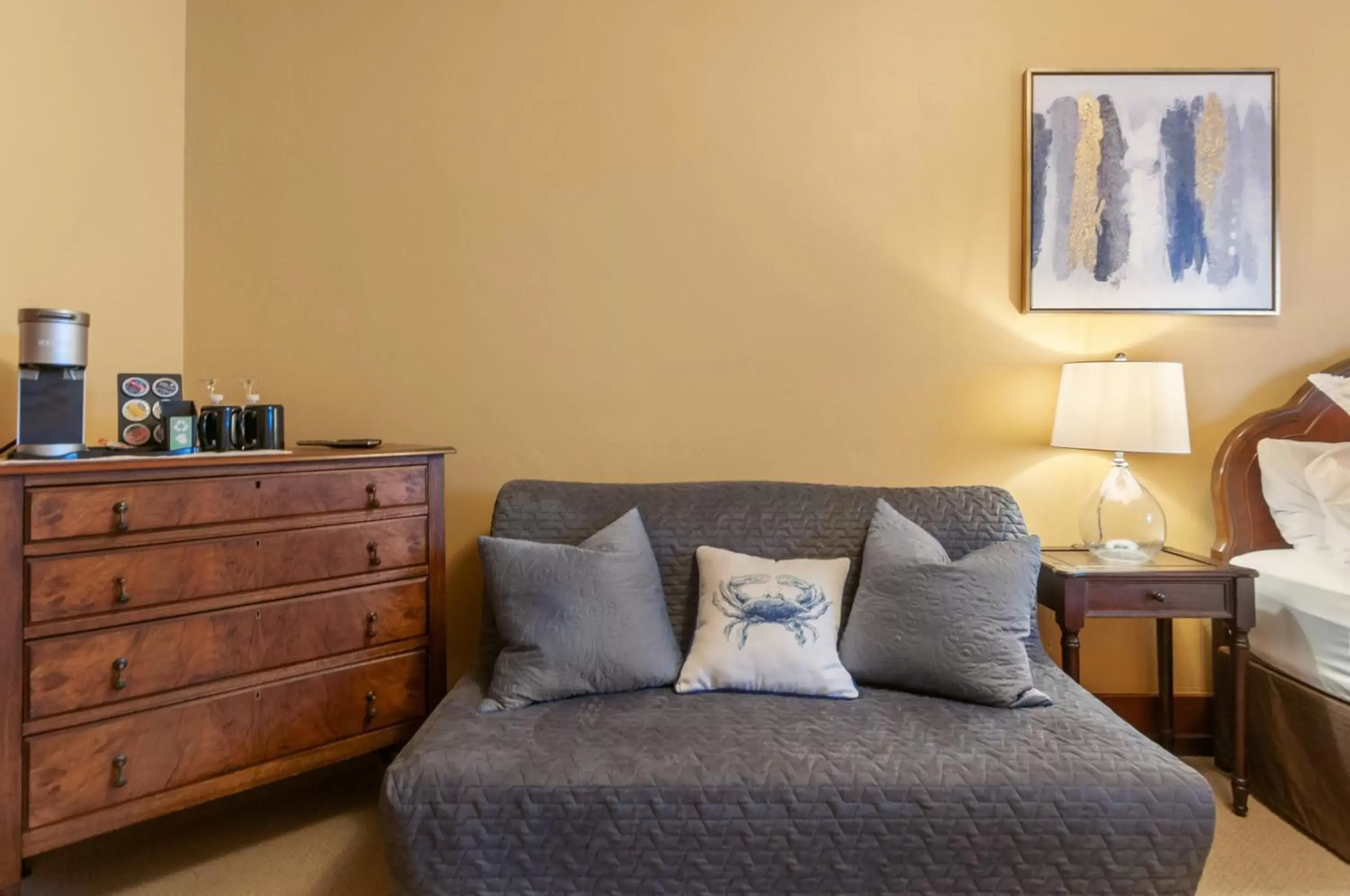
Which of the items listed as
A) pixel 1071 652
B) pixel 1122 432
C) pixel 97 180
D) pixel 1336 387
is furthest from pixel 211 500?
pixel 1336 387

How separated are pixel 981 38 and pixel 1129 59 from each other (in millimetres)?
476

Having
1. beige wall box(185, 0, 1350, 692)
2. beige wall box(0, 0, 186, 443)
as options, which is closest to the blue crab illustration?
beige wall box(185, 0, 1350, 692)

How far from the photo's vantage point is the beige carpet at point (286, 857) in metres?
1.78

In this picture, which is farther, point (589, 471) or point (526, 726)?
point (589, 471)

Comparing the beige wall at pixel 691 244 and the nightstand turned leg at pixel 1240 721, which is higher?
the beige wall at pixel 691 244

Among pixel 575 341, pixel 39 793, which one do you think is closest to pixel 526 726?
pixel 39 793

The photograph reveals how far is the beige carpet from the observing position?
1783mm

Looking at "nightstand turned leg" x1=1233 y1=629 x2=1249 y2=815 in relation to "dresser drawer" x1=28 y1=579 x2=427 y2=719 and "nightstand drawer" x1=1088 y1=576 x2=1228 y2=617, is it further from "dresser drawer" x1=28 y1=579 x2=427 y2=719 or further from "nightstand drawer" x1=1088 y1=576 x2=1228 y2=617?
"dresser drawer" x1=28 y1=579 x2=427 y2=719

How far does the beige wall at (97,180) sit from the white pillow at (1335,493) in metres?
3.48

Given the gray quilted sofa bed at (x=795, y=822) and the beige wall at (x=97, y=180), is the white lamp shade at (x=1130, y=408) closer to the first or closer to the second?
the gray quilted sofa bed at (x=795, y=822)

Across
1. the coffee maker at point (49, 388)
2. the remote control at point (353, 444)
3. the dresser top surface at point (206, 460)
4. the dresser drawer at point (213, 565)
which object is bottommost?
the dresser drawer at point (213, 565)

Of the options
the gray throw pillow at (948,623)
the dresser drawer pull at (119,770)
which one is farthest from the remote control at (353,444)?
the gray throw pillow at (948,623)

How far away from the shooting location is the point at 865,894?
1477 millimetres

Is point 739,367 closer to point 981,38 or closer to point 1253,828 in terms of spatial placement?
point 981,38
